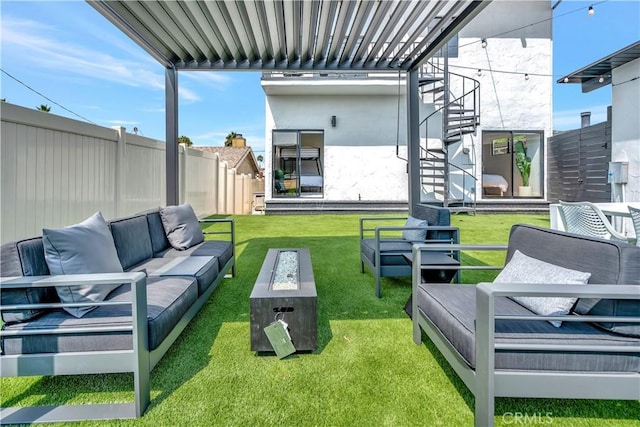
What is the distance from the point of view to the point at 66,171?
334cm

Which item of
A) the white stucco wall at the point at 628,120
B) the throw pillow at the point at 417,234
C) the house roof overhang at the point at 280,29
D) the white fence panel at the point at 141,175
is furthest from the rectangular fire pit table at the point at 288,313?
the white stucco wall at the point at 628,120

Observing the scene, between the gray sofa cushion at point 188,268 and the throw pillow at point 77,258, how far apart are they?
1.78ft

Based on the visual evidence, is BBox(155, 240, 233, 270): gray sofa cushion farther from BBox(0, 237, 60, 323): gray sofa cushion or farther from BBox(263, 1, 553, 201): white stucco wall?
BBox(263, 1, 553, 201): white stucco wall

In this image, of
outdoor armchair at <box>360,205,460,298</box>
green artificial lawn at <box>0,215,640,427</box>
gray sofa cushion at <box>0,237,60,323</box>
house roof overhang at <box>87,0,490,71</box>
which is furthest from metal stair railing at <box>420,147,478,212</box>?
gray sofa cushion at <box>0,237,60,323</box>

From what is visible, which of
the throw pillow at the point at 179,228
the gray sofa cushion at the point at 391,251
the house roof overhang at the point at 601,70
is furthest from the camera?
the house roof overhang at the point at 601,70

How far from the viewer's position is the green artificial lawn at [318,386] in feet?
5.14

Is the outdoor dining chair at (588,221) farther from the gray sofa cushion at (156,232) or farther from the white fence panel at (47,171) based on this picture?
the white fence panel at (47,171)

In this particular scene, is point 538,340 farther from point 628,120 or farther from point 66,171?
point 628,120

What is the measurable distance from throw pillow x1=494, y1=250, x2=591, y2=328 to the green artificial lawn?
466mm

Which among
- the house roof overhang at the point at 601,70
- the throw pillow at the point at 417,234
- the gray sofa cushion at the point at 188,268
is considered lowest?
the gray sofa cushion at the point at 188,268

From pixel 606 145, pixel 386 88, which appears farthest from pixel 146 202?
pixel 606 145

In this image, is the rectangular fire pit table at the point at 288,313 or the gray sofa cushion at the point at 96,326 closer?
the gray sofa cushion at the point at 96,326

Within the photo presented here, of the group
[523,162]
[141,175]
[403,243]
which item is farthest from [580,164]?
[141,175]

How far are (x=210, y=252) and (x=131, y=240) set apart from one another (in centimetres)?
73
